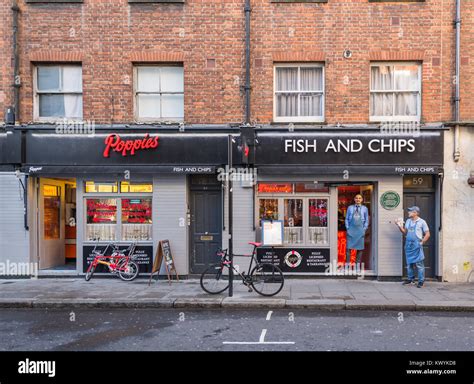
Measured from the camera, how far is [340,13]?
40.3ft

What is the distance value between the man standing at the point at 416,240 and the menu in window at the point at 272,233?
3.24m

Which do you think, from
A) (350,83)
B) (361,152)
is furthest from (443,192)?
(350,83)

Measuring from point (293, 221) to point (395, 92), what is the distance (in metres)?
4.50

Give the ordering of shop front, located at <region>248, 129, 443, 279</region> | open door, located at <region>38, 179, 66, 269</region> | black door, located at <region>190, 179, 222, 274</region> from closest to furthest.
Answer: shop front, located at <region>248, 129, 443, 279</region> < black door, located at <region>190, 179, 222, 274</region> < open door, located at <region>38, 179, 66, 269</region>

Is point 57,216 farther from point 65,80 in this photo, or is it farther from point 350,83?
point 350,83

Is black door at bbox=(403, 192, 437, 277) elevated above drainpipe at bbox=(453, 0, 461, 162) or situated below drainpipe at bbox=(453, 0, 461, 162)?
below

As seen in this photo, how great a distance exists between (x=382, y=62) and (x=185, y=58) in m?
5.38

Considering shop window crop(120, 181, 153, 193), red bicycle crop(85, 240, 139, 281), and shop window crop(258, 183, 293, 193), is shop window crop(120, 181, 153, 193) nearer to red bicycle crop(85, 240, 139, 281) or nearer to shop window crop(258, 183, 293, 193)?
red bicycle crop(85, 240, 139, 281)

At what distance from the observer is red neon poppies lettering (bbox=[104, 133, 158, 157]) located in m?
12.2

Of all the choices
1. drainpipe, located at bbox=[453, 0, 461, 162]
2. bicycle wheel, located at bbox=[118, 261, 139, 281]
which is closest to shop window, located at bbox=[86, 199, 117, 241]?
bicycle wheel, located at bbox=[118, 261, 139, 281]

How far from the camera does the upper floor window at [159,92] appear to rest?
41.8 feet

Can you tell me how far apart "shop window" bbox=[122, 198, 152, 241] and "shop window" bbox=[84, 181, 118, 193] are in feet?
1.51

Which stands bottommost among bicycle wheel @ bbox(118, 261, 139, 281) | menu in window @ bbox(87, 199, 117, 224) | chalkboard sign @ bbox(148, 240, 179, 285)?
bicycle wheel @ bbox(118, 261, 139, 281)

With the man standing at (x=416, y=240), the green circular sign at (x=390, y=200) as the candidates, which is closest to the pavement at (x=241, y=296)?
the man standing at (x=416, y=240)
